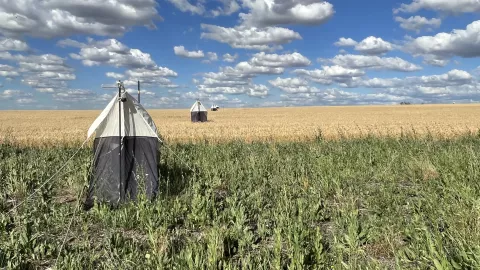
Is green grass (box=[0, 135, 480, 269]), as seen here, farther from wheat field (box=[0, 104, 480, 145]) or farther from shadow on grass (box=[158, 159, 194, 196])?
wheat field (box=[0, 104, 480, 145])

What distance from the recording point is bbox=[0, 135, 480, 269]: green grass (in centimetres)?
420

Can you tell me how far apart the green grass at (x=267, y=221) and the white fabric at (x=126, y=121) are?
4.22ft

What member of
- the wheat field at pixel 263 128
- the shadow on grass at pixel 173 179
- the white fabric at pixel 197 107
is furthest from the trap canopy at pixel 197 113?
the shadow on grass at pixel 173 179

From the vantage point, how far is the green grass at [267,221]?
420 cm

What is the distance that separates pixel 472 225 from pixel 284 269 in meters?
2.36

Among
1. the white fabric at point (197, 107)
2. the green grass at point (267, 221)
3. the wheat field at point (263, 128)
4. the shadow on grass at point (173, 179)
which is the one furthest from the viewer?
the white fabric at point (197, 107)

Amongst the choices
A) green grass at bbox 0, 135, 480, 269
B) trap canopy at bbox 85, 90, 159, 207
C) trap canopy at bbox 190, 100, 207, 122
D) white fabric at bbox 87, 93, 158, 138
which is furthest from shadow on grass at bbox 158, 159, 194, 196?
trap canopy at bbox 190, 100, 207, 122

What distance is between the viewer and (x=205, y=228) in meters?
5.58

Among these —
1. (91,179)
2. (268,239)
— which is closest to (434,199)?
(268,239)

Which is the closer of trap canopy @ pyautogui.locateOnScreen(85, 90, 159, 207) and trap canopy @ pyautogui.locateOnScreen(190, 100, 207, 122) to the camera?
trap canopy @ pyautogui.locateOnScreen(85, 90, 159, 207)

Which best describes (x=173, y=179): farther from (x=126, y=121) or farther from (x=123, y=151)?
(x=126, y=121)

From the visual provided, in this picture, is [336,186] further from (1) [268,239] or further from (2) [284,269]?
(2) [284,269]

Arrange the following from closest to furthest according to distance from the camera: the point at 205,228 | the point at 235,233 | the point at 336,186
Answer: the point at 235,233 → the point at 205,228 → the point at 336,186

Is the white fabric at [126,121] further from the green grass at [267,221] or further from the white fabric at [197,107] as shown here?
the white fabric at [197,107]
